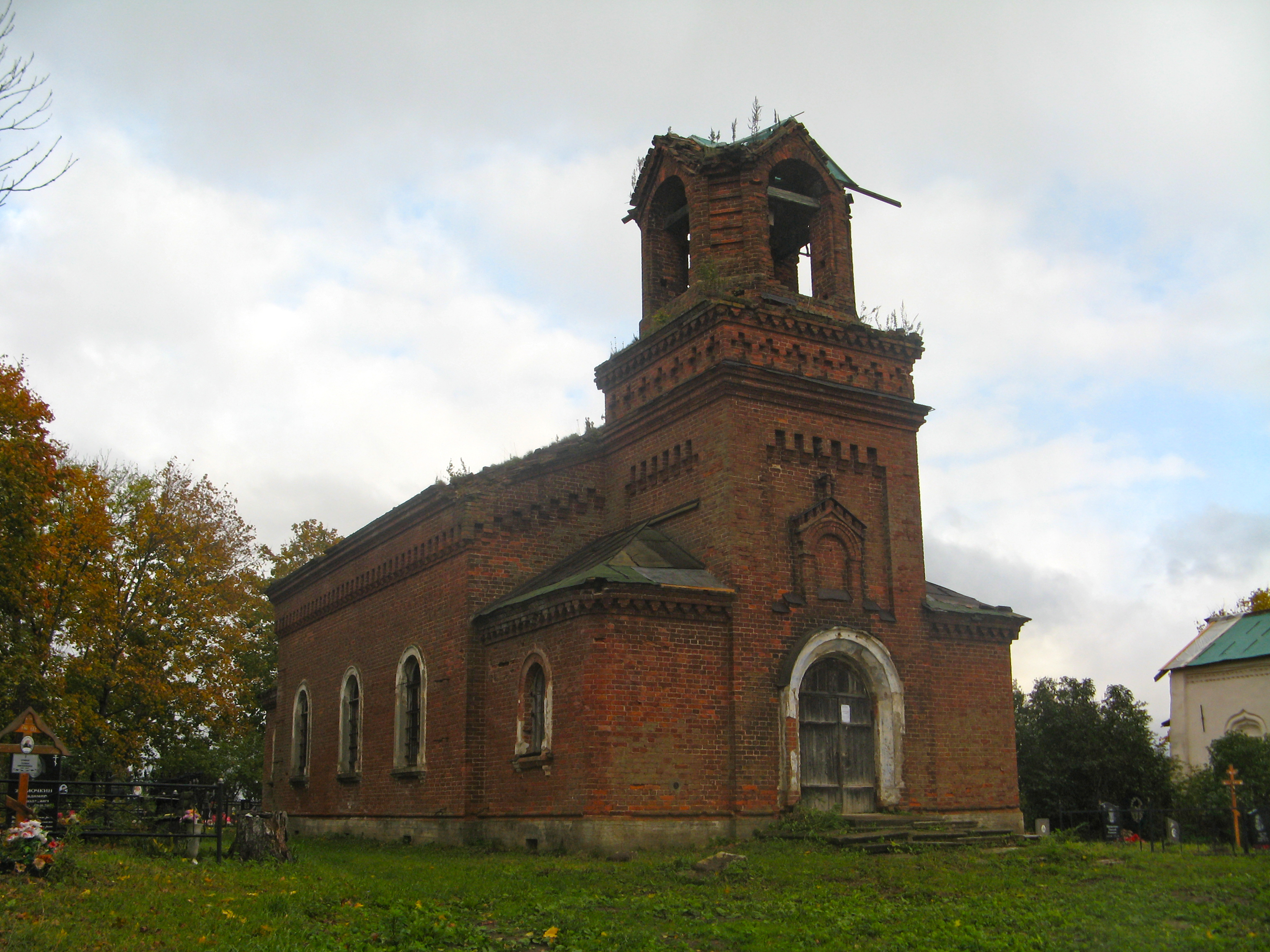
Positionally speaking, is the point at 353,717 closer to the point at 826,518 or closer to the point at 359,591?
the point at 359,591

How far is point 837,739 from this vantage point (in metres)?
18.5

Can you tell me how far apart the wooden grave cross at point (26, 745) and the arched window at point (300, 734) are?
10.9 metres

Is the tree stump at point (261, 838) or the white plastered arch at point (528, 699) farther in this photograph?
the white plastered arch at point (528, 699)

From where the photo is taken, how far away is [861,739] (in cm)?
1870

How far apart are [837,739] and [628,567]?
451 centimetres

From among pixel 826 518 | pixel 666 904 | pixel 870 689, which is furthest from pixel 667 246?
pixel 666 904

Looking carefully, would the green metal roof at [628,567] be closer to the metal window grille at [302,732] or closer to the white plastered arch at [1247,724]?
the metal window grille at [302,732]

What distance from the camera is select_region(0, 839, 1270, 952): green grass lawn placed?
9.70 meters

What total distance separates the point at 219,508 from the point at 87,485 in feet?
23.2

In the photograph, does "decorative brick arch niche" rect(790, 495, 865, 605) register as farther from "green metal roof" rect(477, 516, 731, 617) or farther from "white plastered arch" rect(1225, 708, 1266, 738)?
"white plastered arch" rect(1225, 708, 1266, 738)

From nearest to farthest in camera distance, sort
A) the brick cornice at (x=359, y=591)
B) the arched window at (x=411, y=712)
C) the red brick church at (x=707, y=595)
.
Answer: the red brick church at (x=707, y=595) → the arched window at (x=411, y=712) → the brick cornice at (x=359, y=591)

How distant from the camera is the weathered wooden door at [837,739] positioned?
18.1 metres

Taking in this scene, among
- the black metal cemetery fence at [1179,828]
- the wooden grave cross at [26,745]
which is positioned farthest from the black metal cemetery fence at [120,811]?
the black metal cemetery fence at [1179,828]

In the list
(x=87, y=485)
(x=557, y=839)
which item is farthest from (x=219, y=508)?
(x=557, y=839)
